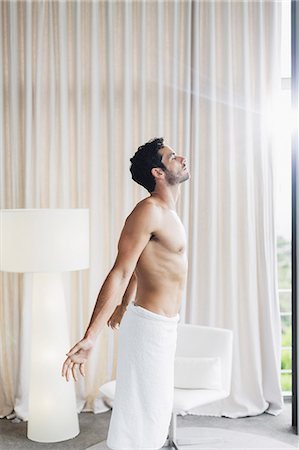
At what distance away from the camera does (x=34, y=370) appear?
3379 mm

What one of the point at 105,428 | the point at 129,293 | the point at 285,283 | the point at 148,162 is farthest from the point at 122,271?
the point at 285,283

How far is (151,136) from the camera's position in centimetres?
385

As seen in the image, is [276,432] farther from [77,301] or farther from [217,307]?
[77,301]

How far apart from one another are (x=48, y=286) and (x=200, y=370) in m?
0.91

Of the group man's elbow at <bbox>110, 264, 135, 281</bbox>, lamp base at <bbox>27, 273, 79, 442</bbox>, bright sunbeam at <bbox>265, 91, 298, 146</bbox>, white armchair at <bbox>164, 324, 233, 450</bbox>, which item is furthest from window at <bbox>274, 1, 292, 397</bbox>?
man's elbow at <bbox>110, 264, 135, 281</bbox>

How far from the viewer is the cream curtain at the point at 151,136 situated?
379 cm

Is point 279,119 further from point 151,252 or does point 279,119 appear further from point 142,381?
point 142,381

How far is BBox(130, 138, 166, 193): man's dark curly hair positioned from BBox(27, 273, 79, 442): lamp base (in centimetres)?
91

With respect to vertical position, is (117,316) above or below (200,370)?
above

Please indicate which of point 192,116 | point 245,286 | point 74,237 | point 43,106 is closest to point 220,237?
point 245,286

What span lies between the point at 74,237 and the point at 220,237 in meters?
1.01

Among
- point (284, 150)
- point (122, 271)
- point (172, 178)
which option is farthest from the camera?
point (284, 150)

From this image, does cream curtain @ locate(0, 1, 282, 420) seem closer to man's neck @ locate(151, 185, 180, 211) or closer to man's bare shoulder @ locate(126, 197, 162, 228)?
man's neck @ locate(151, 185, 180, 211)

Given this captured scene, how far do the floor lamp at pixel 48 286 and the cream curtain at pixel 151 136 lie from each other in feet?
1.37
